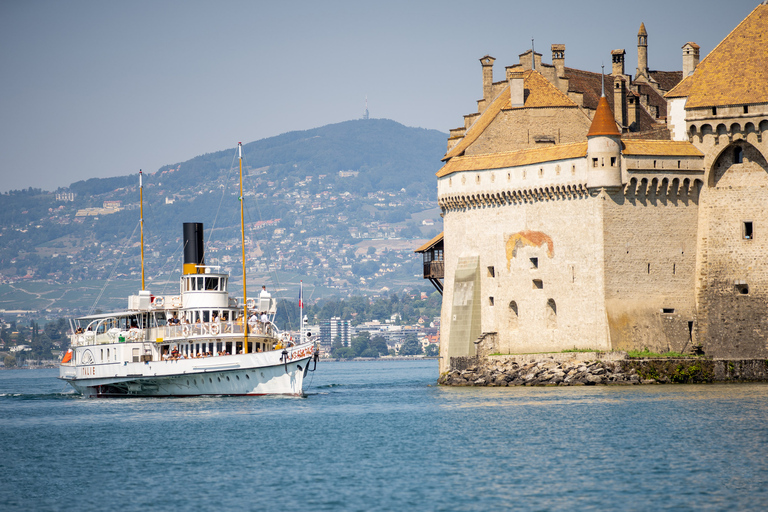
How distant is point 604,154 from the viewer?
56.2 meters

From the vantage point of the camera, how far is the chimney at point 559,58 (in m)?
66.0

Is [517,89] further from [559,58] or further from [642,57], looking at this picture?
[642,57]

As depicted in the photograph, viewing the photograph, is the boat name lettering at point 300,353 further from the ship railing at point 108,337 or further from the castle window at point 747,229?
the castle window at point 747,229

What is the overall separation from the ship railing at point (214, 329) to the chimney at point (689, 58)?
27.1 m

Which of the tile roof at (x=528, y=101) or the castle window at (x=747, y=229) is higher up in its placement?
the tile roof at (x=528, y=101)

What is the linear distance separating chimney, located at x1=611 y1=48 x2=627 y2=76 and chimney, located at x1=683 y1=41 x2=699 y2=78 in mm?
6117

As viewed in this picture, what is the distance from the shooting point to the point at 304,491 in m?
32.9

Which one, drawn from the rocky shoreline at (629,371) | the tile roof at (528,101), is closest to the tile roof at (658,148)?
the tile roof at (528,101)

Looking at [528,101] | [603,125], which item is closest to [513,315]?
[603,125]

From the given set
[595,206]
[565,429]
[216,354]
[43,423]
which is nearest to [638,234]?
[595,206]

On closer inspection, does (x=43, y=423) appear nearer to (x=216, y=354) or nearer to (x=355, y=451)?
(x=216, y=354)

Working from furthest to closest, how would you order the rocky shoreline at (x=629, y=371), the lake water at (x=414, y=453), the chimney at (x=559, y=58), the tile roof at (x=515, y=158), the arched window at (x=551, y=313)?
1. the chimney at (x=559, y=58)
2. the arched window at (x=551, y=313)
3. the tile roof at (x=515, y=158)
4. the rocky shoreline at (x=629, y=371)
5. the lake water at (x=414, y=453)

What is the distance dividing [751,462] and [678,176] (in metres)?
25.1

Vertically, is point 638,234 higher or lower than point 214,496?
higher
